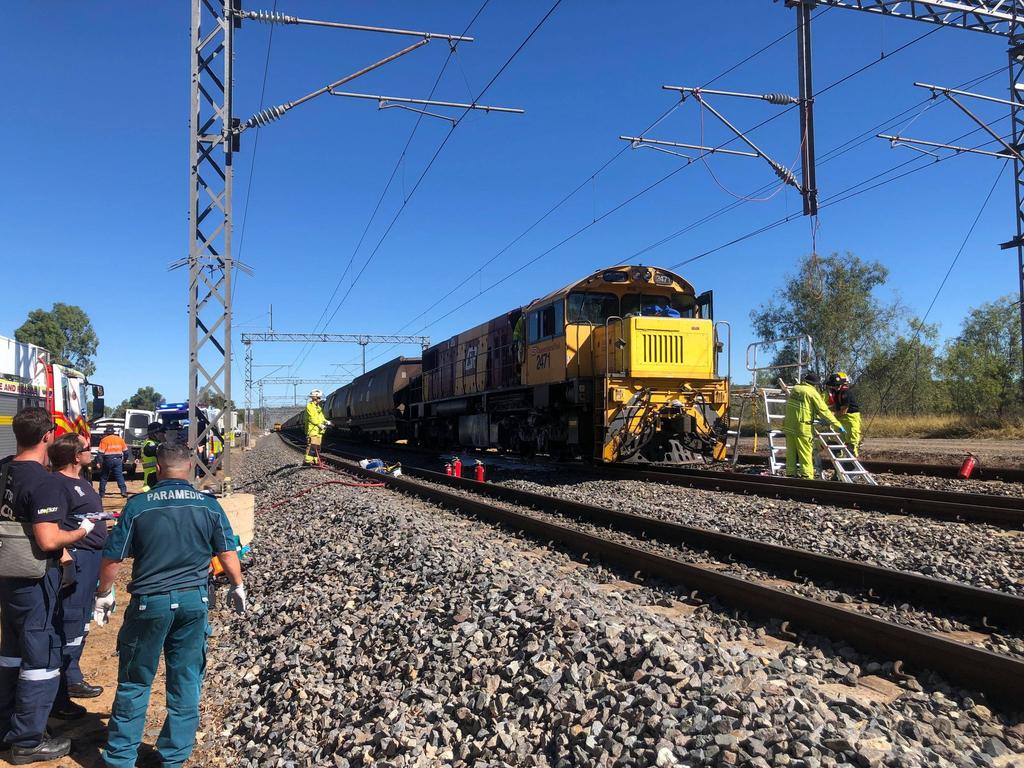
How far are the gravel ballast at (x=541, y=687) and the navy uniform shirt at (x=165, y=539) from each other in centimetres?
106

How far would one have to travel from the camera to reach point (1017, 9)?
1416cm

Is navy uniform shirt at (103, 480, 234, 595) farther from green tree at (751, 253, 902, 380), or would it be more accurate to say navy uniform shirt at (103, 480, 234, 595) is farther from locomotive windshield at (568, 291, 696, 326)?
green tree at (751, 253, 902, 380)

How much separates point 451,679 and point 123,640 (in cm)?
171

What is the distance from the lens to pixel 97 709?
4355mm

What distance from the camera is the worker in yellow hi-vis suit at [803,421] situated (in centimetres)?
1094

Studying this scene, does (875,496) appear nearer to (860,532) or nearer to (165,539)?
(860,532)

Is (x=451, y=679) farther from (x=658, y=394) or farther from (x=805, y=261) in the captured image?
(x=805, y=261)

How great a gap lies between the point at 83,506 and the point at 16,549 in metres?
0.42

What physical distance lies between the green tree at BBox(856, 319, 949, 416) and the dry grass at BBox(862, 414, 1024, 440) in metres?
6.27

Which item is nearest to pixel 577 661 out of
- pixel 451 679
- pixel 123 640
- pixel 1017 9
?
pixel 451 679

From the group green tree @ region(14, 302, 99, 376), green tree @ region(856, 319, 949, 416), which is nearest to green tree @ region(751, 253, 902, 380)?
green tree @ region(856, 319, 949, 416)

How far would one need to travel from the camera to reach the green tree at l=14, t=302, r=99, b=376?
6600 cm

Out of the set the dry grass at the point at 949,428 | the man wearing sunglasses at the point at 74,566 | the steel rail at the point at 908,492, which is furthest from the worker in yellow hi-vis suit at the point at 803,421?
the dry grass at the point at 949,428

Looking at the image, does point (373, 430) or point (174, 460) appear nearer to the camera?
point (174, 460)
